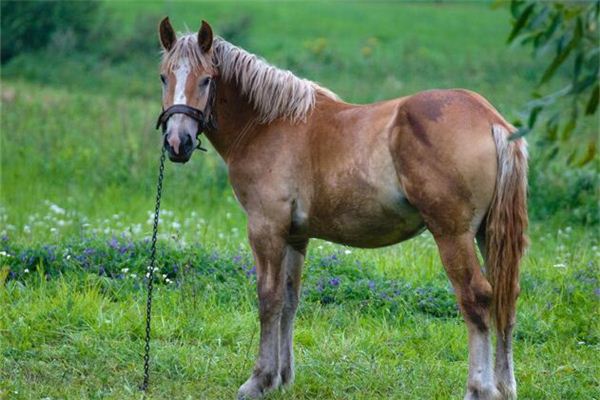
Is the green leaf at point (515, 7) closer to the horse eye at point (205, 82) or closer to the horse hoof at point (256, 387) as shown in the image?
the horse eye at point (205, 82)

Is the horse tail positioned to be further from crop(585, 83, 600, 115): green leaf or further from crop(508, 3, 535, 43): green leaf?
crop(585, 83, 600, 115): green leaf

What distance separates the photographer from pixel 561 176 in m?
10.8

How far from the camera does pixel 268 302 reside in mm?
5992

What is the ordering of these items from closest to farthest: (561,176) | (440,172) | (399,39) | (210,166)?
1. (440,172)
2. (561,176)
3. (210,166)
4. (399,39)

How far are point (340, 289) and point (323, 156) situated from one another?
1788 mm

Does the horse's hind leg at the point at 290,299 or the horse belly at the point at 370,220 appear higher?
the horse belly at the point at 370,220

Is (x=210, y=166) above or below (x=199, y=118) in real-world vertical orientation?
below

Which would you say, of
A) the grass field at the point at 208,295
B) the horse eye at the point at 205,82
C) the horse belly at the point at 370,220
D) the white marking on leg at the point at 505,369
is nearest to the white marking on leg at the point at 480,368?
the white marking on leg at the point at 505,369

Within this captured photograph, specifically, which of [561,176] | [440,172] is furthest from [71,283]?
[561,176]

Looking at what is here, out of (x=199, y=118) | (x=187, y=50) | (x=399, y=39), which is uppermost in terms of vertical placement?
(x=187, y=50)

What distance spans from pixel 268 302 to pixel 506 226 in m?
1.51

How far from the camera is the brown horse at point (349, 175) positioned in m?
5.36

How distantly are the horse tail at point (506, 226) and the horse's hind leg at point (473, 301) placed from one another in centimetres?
15

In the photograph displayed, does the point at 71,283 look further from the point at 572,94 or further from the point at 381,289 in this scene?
the point at 572,94
